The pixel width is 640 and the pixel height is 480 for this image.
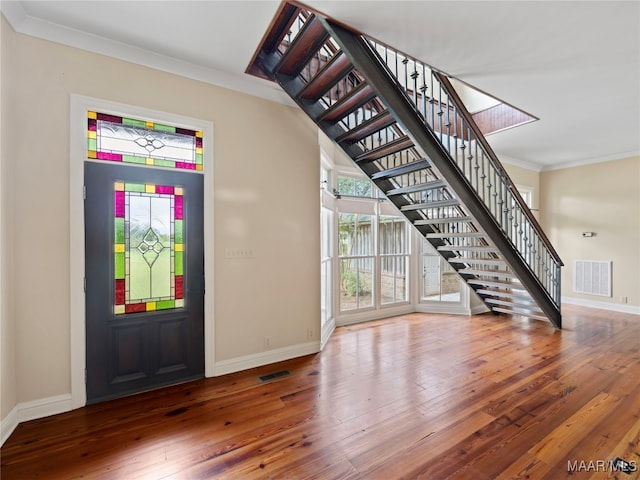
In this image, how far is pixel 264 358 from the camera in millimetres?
3074

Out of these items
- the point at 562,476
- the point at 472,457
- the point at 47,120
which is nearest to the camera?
the point at 562,476

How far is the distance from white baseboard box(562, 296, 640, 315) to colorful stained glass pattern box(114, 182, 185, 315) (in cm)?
712

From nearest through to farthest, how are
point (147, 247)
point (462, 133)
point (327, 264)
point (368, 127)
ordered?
point (147, 247)
point (368, 127)
point (462, 133)
point (327, 264)

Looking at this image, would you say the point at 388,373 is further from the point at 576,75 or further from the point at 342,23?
the point at 576,75

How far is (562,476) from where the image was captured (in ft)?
5.36

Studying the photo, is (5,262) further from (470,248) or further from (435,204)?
(470,248)

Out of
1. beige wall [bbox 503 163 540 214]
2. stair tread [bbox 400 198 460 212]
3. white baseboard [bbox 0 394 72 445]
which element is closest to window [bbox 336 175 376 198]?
stair tread [bbox 400 198 460 212]

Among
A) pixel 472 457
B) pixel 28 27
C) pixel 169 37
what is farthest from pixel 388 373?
pixel 28 27

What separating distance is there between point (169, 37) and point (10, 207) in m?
1.67

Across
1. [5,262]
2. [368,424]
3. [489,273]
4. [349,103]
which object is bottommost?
[368,424]

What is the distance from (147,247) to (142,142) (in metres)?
0.89

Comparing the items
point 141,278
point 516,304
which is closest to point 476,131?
point 516,304

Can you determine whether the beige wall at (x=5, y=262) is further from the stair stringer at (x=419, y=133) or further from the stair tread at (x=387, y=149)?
the stair tread at (x=387, y=149)

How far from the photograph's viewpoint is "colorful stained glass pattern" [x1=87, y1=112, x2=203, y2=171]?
238 centimetres
